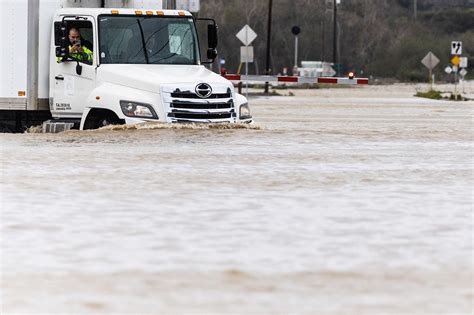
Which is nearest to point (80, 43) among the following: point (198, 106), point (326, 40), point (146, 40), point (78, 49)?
point (78, 49)

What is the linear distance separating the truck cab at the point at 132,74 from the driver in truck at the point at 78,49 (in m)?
0.02

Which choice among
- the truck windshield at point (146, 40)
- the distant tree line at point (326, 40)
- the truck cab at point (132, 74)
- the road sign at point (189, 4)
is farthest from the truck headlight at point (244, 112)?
the distant tree line at point (326, 40)

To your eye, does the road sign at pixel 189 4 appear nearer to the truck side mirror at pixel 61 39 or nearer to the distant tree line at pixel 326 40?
the truck side mirror at pixel 61 39

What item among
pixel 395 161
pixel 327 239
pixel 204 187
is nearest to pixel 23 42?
pixel 395 161

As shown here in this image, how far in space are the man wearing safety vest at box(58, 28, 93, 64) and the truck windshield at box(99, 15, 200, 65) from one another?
23 centimetres

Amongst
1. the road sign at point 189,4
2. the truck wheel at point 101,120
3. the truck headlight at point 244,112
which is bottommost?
the truck wheel at point 101,120

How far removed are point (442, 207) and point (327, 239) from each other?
2.69 meters

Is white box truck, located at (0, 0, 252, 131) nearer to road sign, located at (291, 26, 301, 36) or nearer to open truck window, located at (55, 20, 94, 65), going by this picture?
open truck window, located at (55, 20, 94, 65)

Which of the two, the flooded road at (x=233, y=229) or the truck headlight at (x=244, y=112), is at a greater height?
the truck headlight at (x=244, y=112)

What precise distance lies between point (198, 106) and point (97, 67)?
69.3 inches

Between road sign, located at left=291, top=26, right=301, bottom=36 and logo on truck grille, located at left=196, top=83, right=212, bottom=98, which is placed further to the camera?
road sign, located at left=291, top=26, right=301, bottom=36

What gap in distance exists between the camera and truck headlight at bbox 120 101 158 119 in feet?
74.7

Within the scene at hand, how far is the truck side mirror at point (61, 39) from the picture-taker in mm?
22953

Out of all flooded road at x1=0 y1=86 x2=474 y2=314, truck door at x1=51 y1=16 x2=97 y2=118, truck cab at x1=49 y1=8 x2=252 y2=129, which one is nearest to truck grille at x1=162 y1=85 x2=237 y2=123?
truck cab at x1=49 y1=8 x2=252 y2=129
